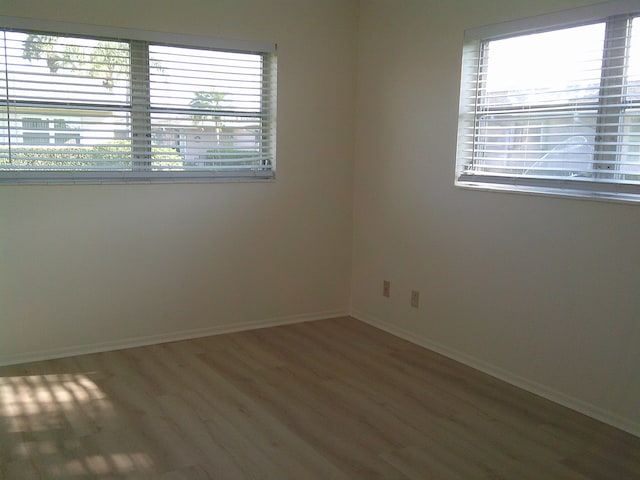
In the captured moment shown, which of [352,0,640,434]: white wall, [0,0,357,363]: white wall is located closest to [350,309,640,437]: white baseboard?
[352,0,640,434]: white wall

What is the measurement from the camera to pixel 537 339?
361 centimetres

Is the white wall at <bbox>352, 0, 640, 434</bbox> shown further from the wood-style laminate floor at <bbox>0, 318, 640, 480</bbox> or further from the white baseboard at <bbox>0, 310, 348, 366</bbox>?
the white baseboard at <bbox>0, 310, 348, 366</bbox>

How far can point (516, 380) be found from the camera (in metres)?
3.74

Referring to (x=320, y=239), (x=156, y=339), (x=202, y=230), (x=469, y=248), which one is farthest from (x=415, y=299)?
(x=156, y=339)

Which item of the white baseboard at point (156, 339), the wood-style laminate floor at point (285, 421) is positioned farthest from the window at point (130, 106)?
the wood-style laminate floor at point (285, 421)

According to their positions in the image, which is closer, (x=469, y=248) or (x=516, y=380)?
(x=516, y=380)

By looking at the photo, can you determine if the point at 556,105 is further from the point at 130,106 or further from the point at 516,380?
the point at 130,106

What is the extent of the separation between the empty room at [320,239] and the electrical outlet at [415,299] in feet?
0.16

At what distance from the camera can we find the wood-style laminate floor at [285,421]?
276 centimetres

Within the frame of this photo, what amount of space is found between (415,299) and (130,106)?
7.44 feet

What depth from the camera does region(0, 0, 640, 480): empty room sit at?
122 inches

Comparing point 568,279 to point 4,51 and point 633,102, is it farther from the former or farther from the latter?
Answer: point 4,51

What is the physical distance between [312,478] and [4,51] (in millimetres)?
2908

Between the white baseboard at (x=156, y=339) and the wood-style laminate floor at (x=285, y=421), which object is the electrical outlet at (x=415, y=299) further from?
the white baseboard at (x=156, y=339)
